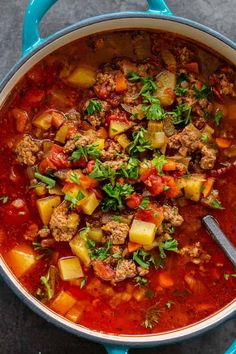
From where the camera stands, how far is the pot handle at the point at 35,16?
331cm

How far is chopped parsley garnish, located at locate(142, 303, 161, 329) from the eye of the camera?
370 centimetres

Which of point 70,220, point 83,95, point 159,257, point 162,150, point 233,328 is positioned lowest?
point 233,328

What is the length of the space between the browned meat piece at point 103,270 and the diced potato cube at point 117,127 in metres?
0.72

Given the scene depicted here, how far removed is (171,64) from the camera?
11.9 feet

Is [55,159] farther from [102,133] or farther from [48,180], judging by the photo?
[102,133]

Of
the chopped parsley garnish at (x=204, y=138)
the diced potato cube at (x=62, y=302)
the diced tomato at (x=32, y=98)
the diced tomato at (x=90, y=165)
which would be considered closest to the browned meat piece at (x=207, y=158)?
the chopped parsley garnish at (x=204, y=138)

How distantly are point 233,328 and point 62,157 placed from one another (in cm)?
147

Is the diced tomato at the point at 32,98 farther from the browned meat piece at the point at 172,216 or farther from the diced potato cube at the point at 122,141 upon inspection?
the browned meat piece at the point at 172,216

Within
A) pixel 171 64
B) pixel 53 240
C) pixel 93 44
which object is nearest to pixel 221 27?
pixel 171 64

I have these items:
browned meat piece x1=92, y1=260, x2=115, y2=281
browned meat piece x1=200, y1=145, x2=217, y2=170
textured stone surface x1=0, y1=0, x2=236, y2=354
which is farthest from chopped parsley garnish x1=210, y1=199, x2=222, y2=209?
textured stone surface x1=0, y1=0, x2=236, y2=354

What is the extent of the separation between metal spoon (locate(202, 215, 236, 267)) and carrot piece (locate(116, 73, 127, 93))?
2.84 feet

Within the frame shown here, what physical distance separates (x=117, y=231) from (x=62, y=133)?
2.03 feet

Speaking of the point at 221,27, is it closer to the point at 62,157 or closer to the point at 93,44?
the point at 93,44

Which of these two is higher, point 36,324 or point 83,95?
point 83,95
